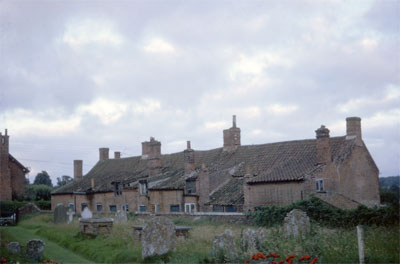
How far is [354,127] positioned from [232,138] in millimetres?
13154

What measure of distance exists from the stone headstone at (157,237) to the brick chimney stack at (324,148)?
18280mm

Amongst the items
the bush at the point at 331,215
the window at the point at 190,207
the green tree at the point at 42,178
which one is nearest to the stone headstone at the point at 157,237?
the bush at the point at 331,215

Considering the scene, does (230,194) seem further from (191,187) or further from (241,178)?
(191,187)

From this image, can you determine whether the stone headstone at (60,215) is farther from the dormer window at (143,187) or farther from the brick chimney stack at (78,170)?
the brick chimney stack at (78,170)

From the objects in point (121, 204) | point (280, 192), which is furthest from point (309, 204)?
point (121, 204)

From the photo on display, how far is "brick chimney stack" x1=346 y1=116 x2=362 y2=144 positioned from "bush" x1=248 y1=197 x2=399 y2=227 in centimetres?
1027

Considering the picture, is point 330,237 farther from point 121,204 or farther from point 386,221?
point 121,204

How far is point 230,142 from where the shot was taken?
46.0m

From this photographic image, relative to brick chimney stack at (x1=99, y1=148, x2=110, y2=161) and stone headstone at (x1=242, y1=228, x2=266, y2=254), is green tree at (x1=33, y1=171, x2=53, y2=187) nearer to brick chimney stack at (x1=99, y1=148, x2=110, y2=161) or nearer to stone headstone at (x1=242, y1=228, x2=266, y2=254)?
brick chimney stack at (x1=99, y1=148, x2=110, y2=161)

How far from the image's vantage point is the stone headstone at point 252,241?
16.8 m

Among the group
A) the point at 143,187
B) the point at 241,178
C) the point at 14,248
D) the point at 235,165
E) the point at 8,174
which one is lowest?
the point at 14,248

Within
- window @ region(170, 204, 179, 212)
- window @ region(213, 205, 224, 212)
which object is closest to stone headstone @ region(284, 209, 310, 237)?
window @ region(213, 205, 224, 212)

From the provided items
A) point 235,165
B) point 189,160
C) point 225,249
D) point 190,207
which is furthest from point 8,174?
point 225,249

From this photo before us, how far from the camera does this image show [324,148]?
34500 millimetres
